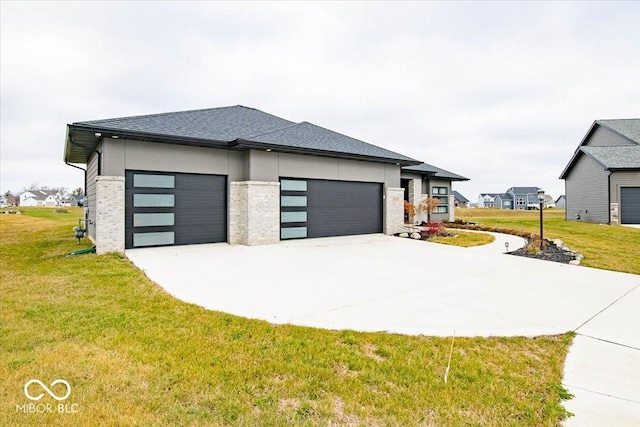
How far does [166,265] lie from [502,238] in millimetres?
13414

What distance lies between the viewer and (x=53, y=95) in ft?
51.2

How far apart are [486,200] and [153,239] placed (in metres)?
97.0

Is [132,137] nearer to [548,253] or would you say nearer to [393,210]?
[393,210]

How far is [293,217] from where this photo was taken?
13195 millimetres

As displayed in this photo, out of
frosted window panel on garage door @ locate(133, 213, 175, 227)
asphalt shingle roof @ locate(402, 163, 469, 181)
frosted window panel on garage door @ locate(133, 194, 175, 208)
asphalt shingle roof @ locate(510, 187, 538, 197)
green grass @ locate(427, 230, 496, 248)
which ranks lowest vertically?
green grass @ locate(427, 230, 496, 248)

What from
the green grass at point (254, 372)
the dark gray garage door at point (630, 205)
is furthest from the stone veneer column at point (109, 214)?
the dark gray garage door at point (630, 205)

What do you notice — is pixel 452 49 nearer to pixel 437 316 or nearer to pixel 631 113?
pixel 437 316

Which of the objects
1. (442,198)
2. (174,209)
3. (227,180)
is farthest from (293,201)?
(442,198)

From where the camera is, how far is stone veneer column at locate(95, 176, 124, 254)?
9820 millimetres

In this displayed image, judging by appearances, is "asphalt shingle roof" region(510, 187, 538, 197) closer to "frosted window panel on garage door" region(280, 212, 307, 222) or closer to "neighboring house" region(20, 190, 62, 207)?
"frosted window panel on garage door" region(280, 212, 307, 222)

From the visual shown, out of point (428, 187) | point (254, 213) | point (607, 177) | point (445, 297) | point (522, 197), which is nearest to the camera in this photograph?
point (445, 297)

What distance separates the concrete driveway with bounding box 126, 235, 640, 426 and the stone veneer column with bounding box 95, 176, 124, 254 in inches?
24.1

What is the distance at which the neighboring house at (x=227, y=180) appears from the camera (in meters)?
10.1

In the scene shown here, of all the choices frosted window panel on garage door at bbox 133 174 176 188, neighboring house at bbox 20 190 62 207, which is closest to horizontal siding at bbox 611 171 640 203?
frosted window panel on garage door at bbox 133 174 176 188
